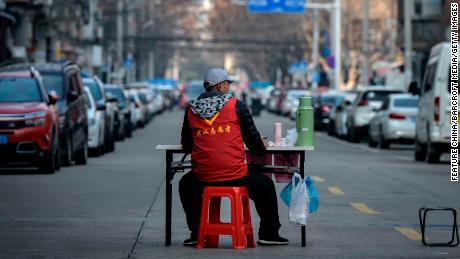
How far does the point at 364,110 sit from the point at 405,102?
19.7 feet

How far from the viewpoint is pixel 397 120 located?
134 ft

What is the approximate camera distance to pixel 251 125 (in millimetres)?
13453

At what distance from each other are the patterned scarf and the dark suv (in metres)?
14.7

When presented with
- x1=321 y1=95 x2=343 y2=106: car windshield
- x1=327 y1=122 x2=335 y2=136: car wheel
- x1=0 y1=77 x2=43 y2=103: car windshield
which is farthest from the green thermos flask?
x1=321 y1=95 x2=343 y2=106: car windshield

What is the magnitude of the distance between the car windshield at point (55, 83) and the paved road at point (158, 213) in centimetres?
150

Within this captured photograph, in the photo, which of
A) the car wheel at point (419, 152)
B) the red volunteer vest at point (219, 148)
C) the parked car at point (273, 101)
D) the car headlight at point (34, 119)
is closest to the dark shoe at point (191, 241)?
the red volunteer vest at point (219, 148)

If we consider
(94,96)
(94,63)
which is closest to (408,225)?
(94,96)

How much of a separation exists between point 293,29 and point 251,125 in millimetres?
128592

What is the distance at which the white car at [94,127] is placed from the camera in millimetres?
34031

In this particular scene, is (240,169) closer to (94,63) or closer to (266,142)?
(266,142)

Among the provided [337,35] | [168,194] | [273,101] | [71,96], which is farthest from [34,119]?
[273,101]

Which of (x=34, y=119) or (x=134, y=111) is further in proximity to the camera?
(x=134, y=111)

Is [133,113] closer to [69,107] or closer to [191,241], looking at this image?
[69,107]

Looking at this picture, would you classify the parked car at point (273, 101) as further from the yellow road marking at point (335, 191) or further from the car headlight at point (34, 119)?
the yellow road marking at point (335, 191)
